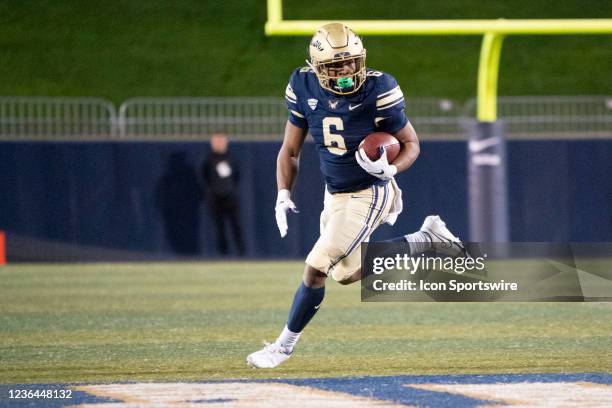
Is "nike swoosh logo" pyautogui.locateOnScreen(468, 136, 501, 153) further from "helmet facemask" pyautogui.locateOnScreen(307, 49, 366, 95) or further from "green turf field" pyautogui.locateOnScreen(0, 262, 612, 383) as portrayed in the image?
"helmet facemask" pyautogui.locateOnScreen(307, 49, 366, 95)

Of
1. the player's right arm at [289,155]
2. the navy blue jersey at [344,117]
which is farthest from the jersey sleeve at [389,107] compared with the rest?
the player's right arm at [289,155]

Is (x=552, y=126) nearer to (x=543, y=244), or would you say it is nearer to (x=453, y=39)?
(x=543, y=244)

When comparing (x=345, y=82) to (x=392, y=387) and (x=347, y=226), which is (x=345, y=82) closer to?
(x=347, y=226)

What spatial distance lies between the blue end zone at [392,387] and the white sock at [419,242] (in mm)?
1330

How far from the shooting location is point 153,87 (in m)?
17.9

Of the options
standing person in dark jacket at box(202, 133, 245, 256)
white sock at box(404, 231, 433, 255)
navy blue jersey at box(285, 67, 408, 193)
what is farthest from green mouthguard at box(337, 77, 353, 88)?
standing person in dark jacket at box(202, 133, 245, 256)

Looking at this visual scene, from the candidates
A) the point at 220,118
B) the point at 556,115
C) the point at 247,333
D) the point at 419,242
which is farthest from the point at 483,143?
the point at 419,242

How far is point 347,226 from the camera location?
18.5 feet

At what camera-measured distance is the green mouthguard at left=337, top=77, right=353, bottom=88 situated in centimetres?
551

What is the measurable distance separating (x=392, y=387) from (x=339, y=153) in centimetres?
131

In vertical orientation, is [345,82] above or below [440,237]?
above

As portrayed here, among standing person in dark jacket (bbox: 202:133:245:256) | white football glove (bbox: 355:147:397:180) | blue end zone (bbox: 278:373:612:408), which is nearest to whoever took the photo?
blue end zone (bbox: 278:373:612:408)

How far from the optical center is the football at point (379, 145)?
18.2 feet

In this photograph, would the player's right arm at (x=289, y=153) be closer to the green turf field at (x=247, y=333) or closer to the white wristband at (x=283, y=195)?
the white wristband at (x=283, y=195)
